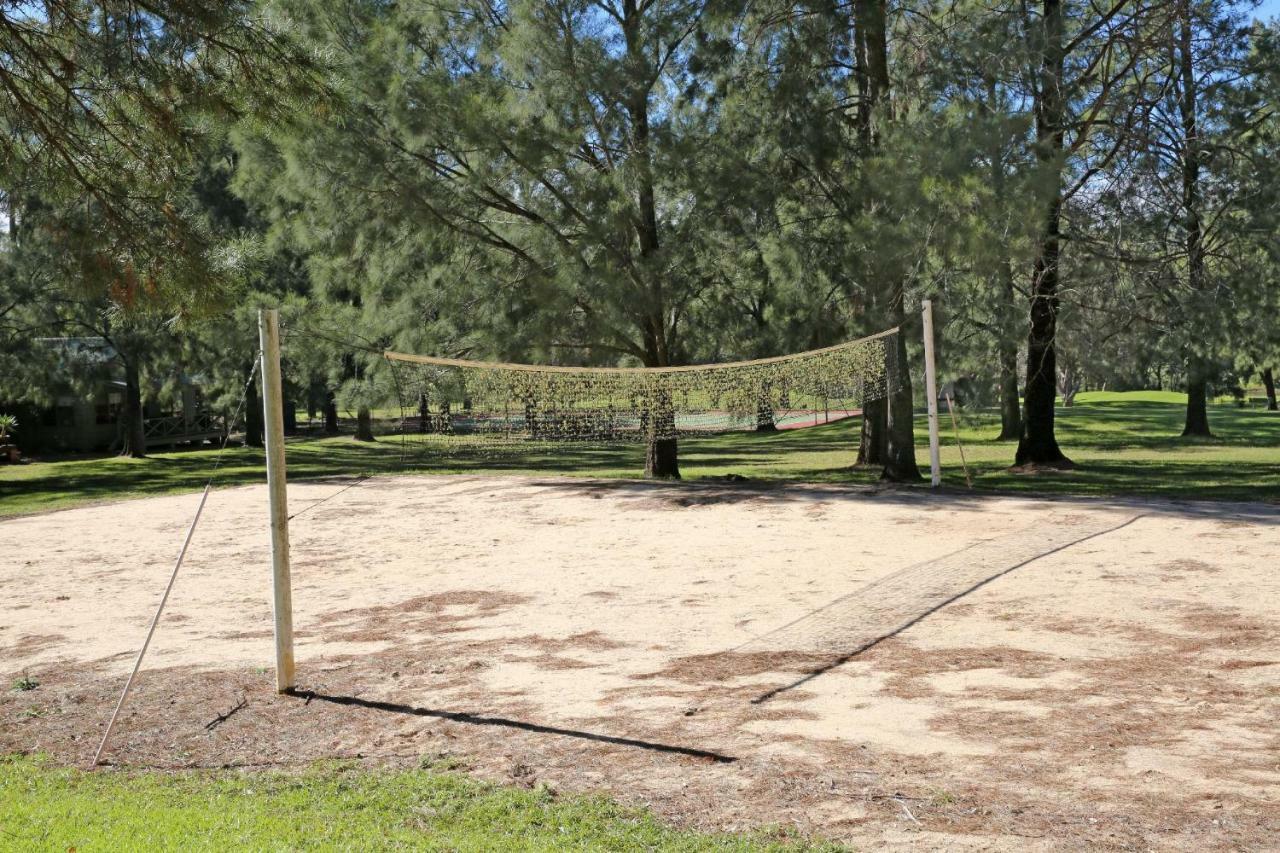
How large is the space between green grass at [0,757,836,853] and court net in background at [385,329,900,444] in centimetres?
998

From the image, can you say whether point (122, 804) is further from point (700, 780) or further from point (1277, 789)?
point (1277, 789)

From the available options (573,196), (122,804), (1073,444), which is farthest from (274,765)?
(1073,444)

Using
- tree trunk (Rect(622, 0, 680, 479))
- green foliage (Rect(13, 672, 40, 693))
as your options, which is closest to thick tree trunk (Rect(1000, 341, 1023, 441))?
Answer: tree trunk (Rect(622, 0, 680, 479))

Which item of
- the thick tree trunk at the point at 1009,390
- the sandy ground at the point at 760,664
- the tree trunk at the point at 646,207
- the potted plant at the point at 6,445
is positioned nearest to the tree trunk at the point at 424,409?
the tree trunk at the point at 646,207

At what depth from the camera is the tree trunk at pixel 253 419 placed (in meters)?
31.3

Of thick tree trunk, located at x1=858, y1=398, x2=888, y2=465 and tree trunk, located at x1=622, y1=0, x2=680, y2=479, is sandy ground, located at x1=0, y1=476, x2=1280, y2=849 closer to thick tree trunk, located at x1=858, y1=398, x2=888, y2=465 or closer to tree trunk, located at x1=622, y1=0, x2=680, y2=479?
tree trunk, located at x1=622, y1=0, x2=680, y2=479

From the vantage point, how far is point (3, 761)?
18.2ft

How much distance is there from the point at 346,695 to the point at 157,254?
3.00m

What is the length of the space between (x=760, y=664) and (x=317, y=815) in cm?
301

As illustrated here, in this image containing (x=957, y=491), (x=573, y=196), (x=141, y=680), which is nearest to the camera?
(x=141, y=680)

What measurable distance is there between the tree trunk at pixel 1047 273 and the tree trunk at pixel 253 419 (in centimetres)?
2034

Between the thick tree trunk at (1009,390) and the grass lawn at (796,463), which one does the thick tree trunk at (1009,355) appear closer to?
the thick tree trunk at (1009,390)

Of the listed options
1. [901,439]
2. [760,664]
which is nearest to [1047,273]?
[901,439]

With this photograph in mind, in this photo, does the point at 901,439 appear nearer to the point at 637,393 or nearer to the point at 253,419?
the point at 637,393
